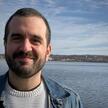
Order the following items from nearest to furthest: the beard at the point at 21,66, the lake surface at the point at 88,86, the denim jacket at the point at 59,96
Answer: the beard at the point at 21,66, the denim jacket at the point at 59,96, the lake surface at the point at 88,86

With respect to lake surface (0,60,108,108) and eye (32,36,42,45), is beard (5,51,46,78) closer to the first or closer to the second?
eye (32,36,42,45)

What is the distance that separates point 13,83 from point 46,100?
1.17 ft

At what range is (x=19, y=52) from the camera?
2578 millimetres

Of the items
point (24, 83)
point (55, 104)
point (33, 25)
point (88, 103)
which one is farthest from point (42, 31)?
point (88, 103)

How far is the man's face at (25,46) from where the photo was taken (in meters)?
2.59

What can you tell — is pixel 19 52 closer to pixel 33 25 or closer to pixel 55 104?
pixel 33 25

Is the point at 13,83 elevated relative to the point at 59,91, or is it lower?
elevated

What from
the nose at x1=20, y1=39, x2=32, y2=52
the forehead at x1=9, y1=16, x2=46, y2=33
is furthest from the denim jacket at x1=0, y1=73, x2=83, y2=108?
the forehead at x1=9, y1=16, x2=46, y2=33

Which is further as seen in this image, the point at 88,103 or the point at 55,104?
the point at 88,103

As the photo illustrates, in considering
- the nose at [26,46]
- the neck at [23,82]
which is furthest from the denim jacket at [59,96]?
the nose at [26,46]

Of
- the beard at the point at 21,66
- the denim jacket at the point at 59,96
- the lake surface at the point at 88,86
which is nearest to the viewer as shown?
the beard at the point at 21,66

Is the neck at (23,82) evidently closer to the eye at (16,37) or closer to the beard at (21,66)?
the beard at (21,66)

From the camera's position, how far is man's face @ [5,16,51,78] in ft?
8.48

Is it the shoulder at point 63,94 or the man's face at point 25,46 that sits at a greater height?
the man's face at point 25,46
